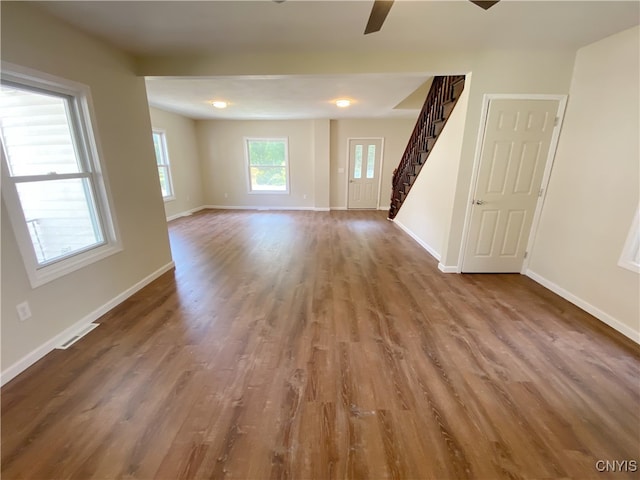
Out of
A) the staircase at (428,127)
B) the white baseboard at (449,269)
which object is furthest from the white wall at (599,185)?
the staircase at (428,127)

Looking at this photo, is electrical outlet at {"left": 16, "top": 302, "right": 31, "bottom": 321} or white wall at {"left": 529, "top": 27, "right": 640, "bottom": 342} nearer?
electrical outlet at {"left": 16, "top": 302, "right": 31, "bottom": 321}

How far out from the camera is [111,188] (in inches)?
102

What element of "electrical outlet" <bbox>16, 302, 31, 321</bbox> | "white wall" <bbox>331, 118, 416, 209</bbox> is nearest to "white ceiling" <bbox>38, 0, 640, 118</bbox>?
"electrical outlet" <bbox>16, 302, 31, 321</bbox>

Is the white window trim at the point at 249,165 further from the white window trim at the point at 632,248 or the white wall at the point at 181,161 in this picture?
the white window trim at the point at 632,248

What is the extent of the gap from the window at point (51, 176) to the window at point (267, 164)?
539 cm

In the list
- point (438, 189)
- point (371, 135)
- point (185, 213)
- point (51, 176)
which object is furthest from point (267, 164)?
point (51, 176)

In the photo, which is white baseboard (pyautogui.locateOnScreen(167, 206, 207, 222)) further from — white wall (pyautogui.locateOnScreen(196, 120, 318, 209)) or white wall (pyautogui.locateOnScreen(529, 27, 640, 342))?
white wall (pyautogui.locateOnScreen(529, 27, 640, 342))

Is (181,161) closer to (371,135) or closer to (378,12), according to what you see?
(371,135)

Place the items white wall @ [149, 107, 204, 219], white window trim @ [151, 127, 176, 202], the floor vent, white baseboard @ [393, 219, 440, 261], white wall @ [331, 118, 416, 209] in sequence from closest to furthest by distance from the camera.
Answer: the floor vent
white baseboard @ [393, 219, 440, 261]
white window trim @ [151, 127, 176, 202]
white wall @ [149, 107, 204, 219]
white wall @ [331, 118, 416, 209]

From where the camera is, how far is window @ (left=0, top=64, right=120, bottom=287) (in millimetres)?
1869

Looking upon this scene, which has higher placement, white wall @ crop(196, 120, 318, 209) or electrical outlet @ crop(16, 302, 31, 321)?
white wall @ crop(196, 120, 318, 209)

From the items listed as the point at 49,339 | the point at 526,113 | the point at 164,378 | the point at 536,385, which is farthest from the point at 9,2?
the point at 526,113

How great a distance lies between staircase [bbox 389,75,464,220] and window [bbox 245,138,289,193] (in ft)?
10.8

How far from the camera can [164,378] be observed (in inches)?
70.4
